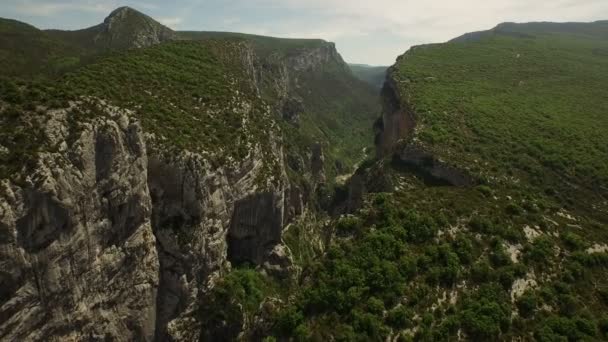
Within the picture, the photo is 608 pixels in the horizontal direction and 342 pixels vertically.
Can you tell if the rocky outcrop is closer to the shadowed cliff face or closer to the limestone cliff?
the limestone cliff

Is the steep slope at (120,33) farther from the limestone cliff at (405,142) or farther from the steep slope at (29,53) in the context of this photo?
the limestone cliff at (405,142)

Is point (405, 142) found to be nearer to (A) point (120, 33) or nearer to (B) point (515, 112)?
(B) point (515, 112)

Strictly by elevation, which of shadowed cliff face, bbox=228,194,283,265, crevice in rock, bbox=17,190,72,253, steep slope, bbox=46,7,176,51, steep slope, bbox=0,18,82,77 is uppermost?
steep slope, bbox=46,7,176,51

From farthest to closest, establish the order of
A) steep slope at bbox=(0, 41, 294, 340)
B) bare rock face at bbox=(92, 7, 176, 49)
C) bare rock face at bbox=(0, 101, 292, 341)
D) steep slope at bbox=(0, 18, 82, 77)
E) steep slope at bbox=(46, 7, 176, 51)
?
1. bare rock face at bbox=(92, 7, 176, 49)
2. steep slope at bbox=(46, 7, 176, 51)
3. steep slope at bbox=(0, 18, 82, 77)
4. steep slope at bbox=(0, 41, 294, 340)
5. bare rock face at bbox=(0, 101, 292, 341)

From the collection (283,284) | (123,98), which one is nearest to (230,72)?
(123,98)

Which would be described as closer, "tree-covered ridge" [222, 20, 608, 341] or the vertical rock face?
"tree-covered ridge" [222, 20, 608, 341]

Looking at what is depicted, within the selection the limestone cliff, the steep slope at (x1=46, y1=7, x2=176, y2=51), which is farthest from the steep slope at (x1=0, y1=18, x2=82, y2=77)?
the limestone cliff

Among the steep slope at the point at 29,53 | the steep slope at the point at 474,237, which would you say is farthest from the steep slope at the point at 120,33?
the steep slope at the point at 474,237
